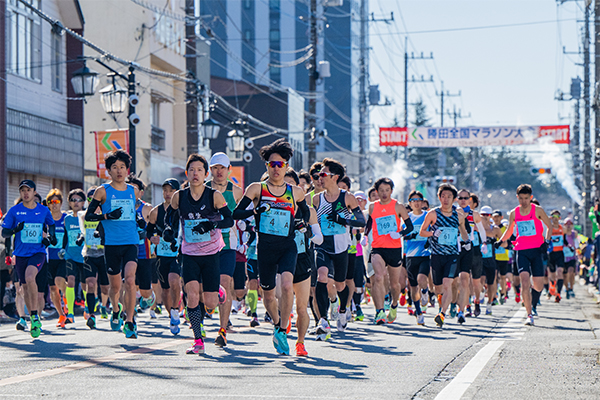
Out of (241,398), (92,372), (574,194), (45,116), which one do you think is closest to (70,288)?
(92,372)

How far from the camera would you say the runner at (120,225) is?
37.4 ft

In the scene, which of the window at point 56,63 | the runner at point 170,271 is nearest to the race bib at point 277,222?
the runner at point 170,271

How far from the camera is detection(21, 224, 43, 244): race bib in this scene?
12.7 meters

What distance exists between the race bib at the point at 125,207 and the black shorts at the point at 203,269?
6.43ft

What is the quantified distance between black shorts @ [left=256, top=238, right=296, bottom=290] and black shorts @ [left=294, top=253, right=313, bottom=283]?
136 millimetres

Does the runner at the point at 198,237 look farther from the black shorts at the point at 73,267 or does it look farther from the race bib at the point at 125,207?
the black shorts at the point at 73,267

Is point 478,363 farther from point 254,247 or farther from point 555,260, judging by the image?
point 555,260

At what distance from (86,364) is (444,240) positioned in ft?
22.8

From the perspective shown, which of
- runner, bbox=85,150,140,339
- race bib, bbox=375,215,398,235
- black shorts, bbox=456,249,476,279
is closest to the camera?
runner, bbox=85,150,140,339

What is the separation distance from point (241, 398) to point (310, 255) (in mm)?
3401

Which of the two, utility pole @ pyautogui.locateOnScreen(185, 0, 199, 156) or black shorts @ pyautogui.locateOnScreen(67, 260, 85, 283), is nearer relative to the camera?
black shorts @ pyautogui.locateOnScreen(67, 260, 85, 283)

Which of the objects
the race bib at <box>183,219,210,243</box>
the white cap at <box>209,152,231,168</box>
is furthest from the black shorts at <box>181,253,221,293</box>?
the white cap at <box>209,152,231,168</box>

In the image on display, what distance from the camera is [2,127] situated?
24859mm

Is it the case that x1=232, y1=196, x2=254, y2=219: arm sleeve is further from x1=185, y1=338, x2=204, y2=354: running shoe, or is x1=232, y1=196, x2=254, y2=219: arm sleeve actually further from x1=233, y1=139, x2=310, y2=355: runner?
x1=185, y1=338, x2=204, y2=354: running shoe
